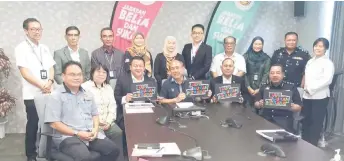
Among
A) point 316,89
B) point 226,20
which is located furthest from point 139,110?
point 226,20

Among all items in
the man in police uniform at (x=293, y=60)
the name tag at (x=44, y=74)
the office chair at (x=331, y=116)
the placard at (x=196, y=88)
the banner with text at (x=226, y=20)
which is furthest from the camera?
the banner with text at (x=226, y=20)

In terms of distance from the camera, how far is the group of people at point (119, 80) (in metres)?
2.85

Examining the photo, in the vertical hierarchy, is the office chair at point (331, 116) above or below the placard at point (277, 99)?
below

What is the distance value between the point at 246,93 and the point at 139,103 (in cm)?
142

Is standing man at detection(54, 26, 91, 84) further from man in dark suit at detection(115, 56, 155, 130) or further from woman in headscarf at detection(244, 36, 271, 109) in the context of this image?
woman in headscarf at detection(244, 36, 271, 109)

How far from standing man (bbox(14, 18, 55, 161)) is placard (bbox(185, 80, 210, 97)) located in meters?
1.45

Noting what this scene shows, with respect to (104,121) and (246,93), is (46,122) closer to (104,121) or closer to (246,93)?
(104,121)

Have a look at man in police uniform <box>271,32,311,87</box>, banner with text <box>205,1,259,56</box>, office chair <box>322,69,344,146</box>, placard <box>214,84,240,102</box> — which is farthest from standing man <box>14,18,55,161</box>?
office chair <box>322,69,344,146</box>

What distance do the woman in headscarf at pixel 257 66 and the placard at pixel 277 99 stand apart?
108 centimetres

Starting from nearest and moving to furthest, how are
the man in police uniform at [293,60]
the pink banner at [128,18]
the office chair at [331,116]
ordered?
the man in police uniform at [293,60], the office chair at [331,116], the pink banner at [128,18]

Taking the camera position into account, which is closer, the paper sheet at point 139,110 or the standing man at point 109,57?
the paper sheet at point 139,110

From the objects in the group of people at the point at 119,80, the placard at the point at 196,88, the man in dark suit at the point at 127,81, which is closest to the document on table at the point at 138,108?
the group of people at the point at 119,80

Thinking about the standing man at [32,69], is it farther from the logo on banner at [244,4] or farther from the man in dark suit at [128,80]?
the logo on banner at [244,4]

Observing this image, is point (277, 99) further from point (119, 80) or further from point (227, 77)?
point (119, 80)
